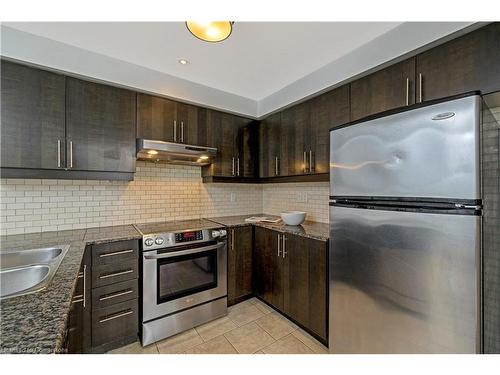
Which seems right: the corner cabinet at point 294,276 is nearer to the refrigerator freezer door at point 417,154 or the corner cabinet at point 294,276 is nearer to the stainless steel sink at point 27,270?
the refrigerator freezer door at point 417,154

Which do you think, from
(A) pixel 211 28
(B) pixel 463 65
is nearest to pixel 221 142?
(A) pixel 211 28

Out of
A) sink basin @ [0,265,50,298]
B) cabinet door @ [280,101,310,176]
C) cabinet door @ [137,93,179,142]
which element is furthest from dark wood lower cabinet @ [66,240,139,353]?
cabinet door @ [280,101,310,176]

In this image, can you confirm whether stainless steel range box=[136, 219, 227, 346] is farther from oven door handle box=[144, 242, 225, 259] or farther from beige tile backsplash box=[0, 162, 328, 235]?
beige tile backsplash box=[0, 162, 328, 235]

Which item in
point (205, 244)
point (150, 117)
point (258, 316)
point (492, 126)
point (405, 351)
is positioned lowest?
point (258, 316)

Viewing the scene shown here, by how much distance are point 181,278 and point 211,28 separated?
198 cm

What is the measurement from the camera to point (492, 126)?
116 centimetres

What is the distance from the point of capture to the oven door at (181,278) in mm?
1916

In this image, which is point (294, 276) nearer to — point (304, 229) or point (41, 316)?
point (304, 229)

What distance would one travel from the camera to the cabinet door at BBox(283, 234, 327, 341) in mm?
1864

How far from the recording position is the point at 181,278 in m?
2.08
